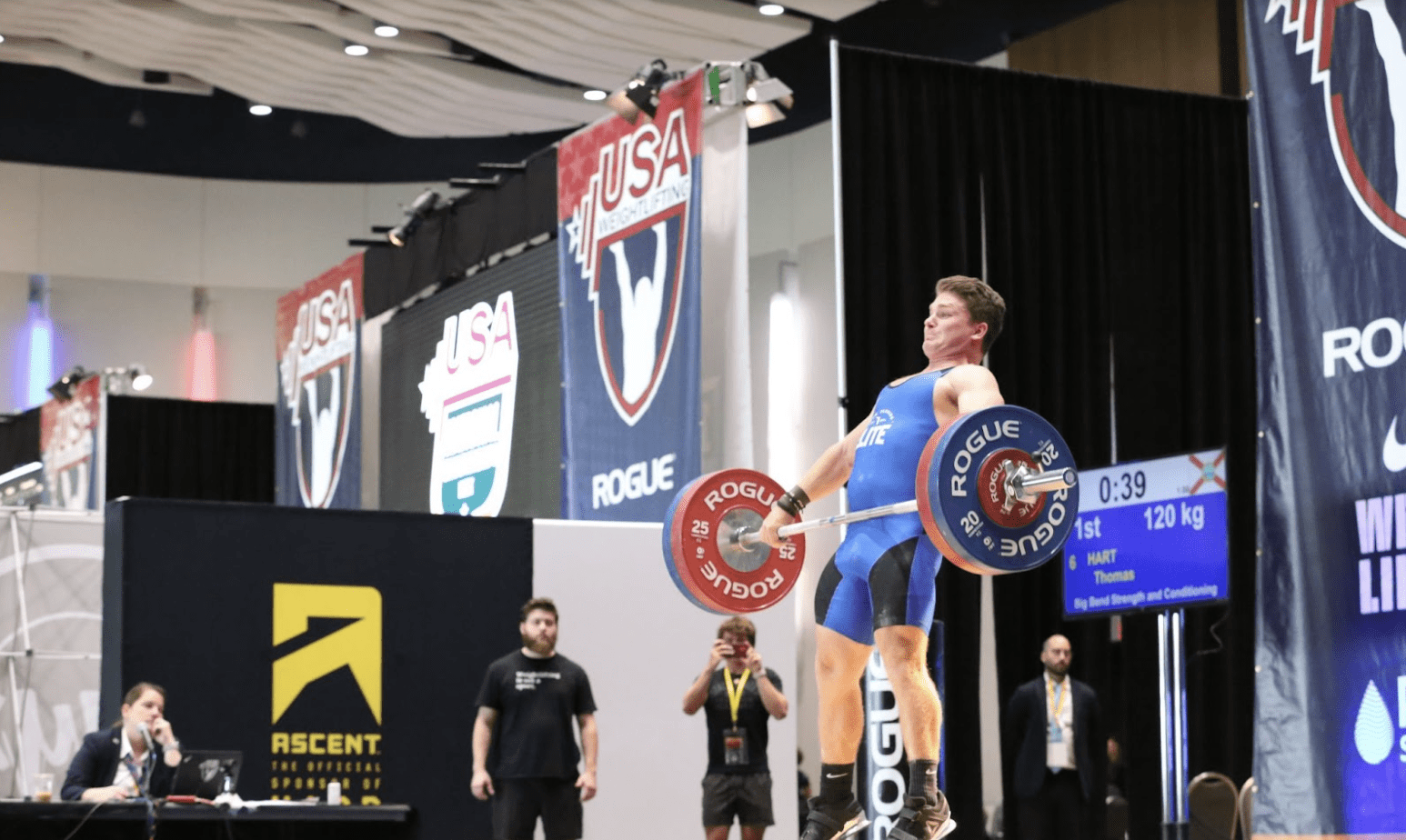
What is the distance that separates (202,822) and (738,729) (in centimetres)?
221

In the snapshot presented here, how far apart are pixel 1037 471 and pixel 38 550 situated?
603 cm

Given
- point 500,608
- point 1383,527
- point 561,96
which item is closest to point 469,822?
point 500,608

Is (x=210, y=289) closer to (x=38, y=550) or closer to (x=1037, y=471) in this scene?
(x=38, y=550)

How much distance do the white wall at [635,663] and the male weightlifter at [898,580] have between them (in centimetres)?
413

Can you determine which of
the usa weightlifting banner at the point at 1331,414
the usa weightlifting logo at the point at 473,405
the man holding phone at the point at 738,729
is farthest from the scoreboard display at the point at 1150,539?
the usa weightlifting logo at the point at 473,405

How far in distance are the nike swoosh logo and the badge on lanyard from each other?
3.29 metres

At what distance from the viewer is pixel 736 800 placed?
735cm

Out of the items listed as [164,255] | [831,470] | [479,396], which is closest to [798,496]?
[831,470]

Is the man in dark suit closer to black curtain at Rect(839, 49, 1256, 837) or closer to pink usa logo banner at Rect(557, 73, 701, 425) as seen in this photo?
black curtain at Rect(839, 49, 1256, 837)

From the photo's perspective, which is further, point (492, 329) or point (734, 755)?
point (492, 329)

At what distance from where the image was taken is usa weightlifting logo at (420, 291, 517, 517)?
10.2m

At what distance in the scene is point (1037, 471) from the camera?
3568mm

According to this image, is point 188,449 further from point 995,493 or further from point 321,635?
point 995,493

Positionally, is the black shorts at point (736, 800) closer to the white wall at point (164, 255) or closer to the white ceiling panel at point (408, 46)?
the white ceiling panel at point (408, 46)
